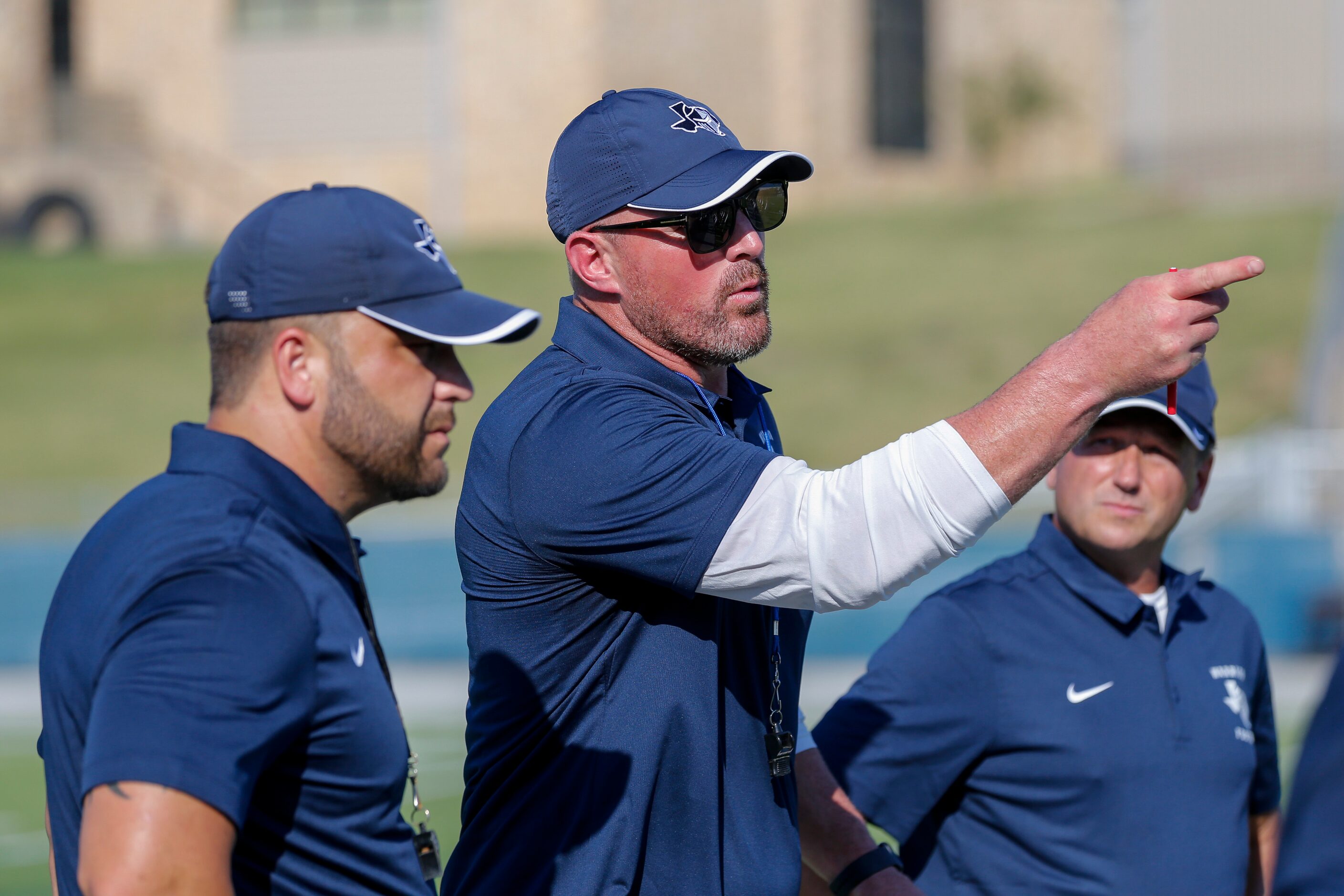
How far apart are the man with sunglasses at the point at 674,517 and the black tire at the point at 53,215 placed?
42.6 m

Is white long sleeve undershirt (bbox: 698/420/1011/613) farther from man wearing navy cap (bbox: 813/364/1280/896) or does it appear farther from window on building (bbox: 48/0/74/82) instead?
window on building (bbox: 48/0/74/82)

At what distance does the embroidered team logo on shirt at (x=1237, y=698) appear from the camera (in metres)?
3.58

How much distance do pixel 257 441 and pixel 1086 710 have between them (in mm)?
1924

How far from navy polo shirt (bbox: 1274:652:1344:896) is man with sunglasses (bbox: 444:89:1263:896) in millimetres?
817

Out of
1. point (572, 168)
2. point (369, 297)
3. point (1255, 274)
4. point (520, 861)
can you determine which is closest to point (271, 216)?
point (369, 297)

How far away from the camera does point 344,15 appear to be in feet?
141

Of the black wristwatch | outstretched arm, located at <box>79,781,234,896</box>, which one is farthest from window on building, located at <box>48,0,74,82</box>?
outstretched arm, located at <box>79,781,234,896</box>

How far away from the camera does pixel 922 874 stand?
11.8 feet

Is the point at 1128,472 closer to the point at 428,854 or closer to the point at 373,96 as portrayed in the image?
the point at 428,854

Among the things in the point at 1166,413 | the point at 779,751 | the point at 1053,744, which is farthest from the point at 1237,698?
the point at 779,751

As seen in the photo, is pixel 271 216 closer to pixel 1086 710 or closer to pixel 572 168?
pixel 572 168

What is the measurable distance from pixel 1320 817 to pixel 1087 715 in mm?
1949

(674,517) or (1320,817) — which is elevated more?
(674,517)

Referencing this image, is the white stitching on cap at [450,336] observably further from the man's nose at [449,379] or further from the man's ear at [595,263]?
the man's ear at [595,263]
